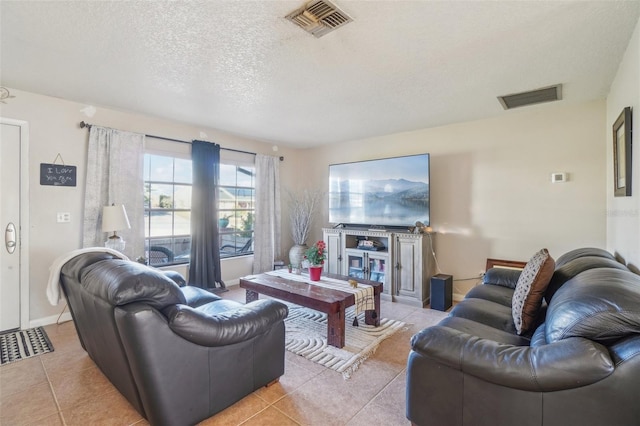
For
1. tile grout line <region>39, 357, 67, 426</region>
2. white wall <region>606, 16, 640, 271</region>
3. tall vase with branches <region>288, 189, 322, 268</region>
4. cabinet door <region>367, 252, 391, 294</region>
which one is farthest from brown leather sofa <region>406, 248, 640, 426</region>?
tall vase with branches <region>288, 189, 322, 268</region>

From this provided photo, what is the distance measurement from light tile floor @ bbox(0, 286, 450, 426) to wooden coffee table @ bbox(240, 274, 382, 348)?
37 cm

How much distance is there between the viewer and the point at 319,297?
2.76 metres

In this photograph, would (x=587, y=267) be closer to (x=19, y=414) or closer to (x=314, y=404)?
(x=314, y=404)

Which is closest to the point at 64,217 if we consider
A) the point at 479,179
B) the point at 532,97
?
the point at 479,179

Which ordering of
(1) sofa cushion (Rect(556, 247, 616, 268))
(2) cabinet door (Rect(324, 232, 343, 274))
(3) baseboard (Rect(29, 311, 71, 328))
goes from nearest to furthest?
(1) sofa cushion (Rect(556, 247, 616, 268))
(3) baseboard (Rect(29, 311, 71, 328))
(2) cabinet door (Rect(324, 232, 343, 274))

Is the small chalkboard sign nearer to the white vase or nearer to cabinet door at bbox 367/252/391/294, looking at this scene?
the white vase

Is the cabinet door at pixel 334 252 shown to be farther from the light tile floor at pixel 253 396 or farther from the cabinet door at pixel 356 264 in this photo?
the light tile floor at pixel 253 396

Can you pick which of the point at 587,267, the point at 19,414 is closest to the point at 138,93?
the point at 19,414

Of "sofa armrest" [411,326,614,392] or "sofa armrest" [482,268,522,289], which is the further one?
"sofa armrest" [482,268,522,289]

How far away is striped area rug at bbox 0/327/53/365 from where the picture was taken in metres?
2.54

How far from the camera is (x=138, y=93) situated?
3.04 metres

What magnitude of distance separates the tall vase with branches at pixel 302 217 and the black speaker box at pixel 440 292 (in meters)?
2.29

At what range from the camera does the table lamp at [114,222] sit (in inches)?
129

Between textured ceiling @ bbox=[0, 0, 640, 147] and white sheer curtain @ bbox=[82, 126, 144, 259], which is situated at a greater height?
textured ceiling @ bbox=[0, 0, 640, 147]
